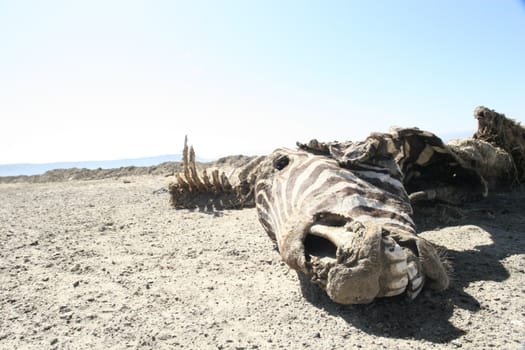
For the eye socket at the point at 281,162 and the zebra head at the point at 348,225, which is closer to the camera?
the zebra head at the point at 348,225

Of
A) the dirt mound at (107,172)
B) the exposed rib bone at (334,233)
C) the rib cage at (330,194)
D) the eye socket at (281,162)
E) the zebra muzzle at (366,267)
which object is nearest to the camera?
the zebra muzzle at (366,267)

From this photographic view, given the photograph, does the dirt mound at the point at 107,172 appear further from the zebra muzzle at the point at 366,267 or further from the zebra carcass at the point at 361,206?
the zebra muzzle at the point at 366,267

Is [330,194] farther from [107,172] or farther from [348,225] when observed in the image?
[107,172]

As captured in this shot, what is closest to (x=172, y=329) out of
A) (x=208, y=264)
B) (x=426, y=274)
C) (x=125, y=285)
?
(x=125, y=285)

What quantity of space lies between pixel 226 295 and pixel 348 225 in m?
1.15

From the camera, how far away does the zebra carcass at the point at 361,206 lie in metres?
2.27

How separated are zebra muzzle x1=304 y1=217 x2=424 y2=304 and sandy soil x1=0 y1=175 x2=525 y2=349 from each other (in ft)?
0.80

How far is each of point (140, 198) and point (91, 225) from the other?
246cm

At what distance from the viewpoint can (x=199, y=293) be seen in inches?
125

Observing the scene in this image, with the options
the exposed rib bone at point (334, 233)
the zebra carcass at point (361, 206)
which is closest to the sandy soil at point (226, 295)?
the zebra carcass at point (361, 206)

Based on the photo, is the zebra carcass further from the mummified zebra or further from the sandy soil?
the sandy soil

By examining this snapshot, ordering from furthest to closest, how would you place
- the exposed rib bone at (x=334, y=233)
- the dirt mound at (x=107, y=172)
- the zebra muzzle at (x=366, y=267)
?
the dirt mound at (x=107, y=172)
the exposed rib bone at (x=334, y=233)
the zebra muzzle at (x=366, y=267)

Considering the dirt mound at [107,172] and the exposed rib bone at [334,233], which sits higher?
the dirt mound at [107,172]

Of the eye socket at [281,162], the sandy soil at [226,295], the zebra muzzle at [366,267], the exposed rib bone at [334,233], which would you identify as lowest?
the sandy soil at [226,295]
